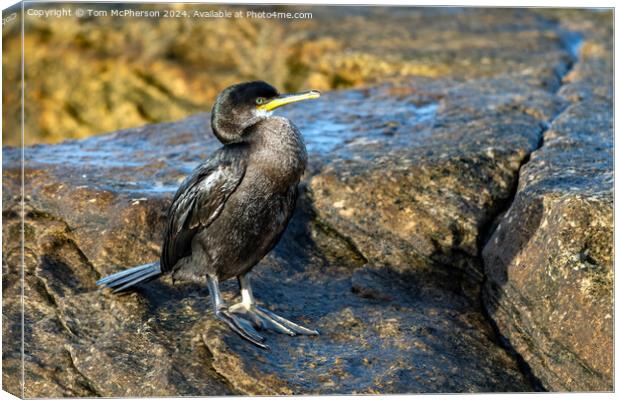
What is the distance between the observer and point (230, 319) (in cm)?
591

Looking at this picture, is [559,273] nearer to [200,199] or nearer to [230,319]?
[230,319]

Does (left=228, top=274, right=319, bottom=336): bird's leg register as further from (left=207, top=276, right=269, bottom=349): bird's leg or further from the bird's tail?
the bird's tail

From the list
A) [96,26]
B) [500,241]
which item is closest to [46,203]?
[500,241]

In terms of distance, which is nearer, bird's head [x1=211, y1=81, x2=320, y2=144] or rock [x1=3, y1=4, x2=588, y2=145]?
bird's head [x1=211, y1=81, x2=320, y2=144]

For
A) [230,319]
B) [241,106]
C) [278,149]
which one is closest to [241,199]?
[278,149]

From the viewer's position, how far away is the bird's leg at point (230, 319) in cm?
579

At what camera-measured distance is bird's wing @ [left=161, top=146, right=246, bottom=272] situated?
583cm

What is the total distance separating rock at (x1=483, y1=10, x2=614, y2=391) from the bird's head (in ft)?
6.07

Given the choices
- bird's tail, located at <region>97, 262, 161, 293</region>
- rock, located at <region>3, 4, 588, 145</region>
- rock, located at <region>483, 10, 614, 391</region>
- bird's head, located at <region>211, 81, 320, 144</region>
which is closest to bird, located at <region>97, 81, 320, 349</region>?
bird's head, located at <region>211, 81, 320, 144</region>

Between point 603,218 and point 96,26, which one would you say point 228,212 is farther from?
point 96,26

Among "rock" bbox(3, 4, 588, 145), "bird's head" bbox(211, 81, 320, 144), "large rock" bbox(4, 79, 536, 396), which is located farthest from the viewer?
"rock" bbox(3, 4, 588, 145)

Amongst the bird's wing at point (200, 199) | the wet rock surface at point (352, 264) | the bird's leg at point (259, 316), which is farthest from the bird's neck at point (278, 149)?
the wet rock surface at point (352, 264)

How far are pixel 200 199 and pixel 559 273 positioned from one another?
2.27 meters

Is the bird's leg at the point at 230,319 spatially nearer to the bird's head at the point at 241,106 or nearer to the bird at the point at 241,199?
the bird at the point at 241,199
